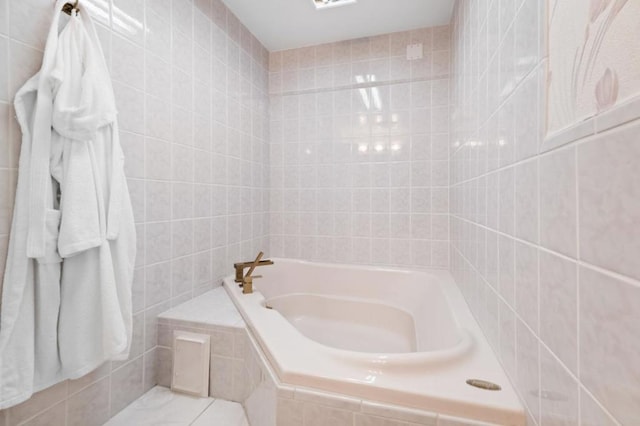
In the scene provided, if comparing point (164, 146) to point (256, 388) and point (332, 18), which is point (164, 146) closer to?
point (256, 388)

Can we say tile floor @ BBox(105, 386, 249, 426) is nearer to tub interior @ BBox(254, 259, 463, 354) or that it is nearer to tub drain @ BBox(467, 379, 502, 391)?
tub interior @ BBox(254, 259, 463, 354)

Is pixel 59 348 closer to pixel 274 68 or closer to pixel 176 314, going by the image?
pixel 176 314

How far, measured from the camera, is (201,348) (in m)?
1.27

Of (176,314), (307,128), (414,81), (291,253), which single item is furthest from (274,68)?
(176,314)

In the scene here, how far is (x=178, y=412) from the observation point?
3.87ft

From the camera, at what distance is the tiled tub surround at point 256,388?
0.74 m

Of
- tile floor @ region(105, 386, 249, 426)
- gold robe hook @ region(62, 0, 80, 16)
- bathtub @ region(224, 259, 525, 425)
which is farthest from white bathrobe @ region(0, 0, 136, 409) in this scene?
bathtub @ region(224, 259, 525, 425)

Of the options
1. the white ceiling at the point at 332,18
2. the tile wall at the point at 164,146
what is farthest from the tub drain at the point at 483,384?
the white ceiling at the point at 332,18

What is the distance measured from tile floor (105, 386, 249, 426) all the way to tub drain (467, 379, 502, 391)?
0.88 meters

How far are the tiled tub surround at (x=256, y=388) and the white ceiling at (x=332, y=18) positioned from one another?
6.09 ft

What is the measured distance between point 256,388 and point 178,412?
429 mm

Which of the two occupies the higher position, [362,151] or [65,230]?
[362,151]

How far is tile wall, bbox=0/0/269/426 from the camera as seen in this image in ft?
2.93

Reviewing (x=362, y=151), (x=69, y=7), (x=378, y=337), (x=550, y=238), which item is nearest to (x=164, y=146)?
(x=69, y=7)
